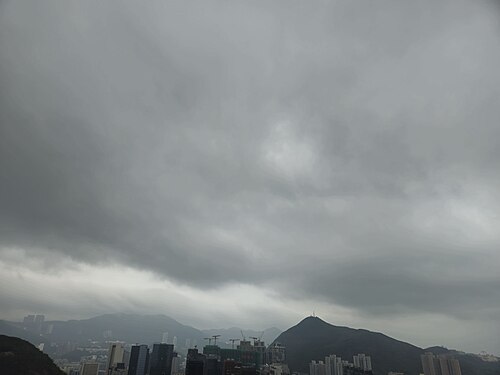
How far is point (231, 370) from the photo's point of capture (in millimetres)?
15844

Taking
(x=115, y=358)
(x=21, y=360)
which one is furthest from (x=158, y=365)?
(x=21, y=360)

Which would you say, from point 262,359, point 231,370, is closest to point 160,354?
point 231,370

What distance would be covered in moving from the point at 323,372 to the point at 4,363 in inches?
609

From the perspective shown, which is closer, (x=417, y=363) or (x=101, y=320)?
(x=417, y=363)

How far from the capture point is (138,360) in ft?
57.9

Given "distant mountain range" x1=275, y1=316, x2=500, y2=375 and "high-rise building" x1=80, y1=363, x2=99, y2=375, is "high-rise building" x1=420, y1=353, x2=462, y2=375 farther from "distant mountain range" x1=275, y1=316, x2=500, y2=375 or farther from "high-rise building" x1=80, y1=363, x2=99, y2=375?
"high-rise building" x1=80, y1=363, x2=99, y2=375

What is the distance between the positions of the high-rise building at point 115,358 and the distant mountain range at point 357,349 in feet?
34.8

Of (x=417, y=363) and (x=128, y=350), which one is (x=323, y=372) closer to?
(x=417, y=363)

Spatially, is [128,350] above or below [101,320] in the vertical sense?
below

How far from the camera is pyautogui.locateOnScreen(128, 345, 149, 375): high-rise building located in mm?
17108

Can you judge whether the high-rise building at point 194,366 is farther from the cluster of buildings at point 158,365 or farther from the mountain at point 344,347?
the mountain at point 344,347

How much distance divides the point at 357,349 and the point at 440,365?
325 inches

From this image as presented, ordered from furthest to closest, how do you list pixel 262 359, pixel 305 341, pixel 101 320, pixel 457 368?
pixel 101 320
pixel 305 341
pixel 262 359
pixel 457 368

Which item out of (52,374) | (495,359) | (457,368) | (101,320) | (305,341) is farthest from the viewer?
(101,320)
